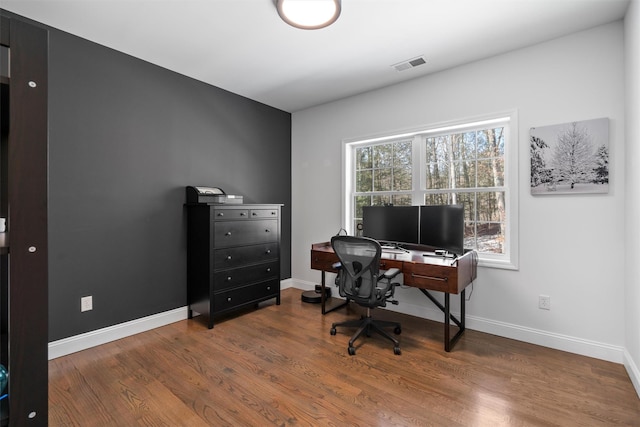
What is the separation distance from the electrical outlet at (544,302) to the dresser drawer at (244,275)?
2669 mm

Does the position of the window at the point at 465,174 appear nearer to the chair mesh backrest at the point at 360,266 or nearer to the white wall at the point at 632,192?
the white wall at the point at 632,192

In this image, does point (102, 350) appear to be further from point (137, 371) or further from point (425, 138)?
point (425, 138)

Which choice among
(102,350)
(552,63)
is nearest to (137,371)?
(102,350)

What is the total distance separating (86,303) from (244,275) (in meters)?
1.39

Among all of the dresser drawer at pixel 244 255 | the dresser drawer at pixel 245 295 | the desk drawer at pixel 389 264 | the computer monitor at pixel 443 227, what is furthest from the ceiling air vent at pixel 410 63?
the dresser drawer at pixel 245 295

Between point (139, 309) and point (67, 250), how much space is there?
0.83 meters

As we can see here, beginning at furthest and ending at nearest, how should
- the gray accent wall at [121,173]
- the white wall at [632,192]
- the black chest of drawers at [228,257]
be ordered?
the black chest of drawers at [228,257] → the gray accent wall at [121,173] → the white wall at [632,192]

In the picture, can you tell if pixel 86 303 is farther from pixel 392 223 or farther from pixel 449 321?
pixel 449 321

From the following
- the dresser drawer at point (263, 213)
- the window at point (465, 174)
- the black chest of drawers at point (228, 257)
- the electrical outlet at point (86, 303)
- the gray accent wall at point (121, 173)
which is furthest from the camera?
the dresser drawer at point (263, 213)

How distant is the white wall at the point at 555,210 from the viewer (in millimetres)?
2416

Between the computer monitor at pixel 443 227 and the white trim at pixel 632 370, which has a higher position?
the computer monitor at pixel 443 227

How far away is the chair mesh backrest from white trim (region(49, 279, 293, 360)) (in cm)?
182

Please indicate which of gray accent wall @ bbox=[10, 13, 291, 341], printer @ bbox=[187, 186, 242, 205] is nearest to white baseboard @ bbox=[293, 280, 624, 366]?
printer @ bbox=[187, 186, 242, 205]

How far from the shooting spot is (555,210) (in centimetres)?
264
